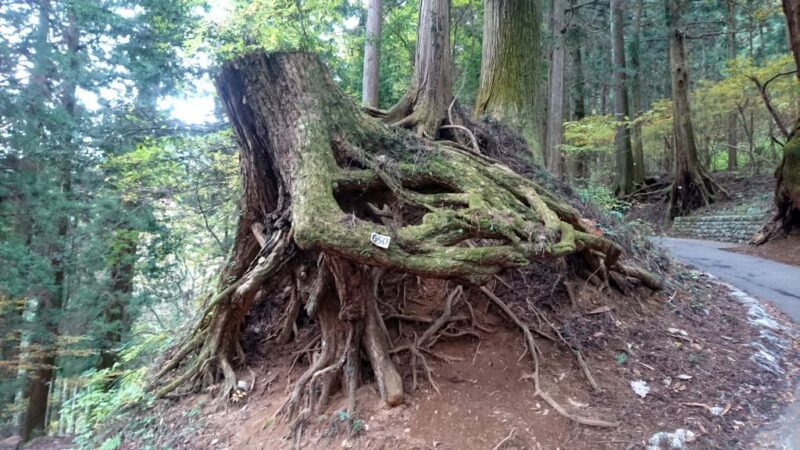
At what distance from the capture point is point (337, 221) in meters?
2.97

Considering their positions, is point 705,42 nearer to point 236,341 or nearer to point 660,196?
point 660,196

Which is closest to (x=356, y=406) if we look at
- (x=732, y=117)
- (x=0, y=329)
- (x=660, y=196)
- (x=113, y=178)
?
(x=113, y=178)

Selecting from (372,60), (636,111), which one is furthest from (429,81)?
(636,111)

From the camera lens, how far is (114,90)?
1081 centimetres

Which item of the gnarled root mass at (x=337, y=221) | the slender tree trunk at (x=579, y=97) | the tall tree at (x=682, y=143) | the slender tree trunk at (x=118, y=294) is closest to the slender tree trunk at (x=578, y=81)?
the slender tree trunk at (x=579, y=97)

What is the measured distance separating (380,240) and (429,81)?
143 inches

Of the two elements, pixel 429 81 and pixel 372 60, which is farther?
pixel 372 60

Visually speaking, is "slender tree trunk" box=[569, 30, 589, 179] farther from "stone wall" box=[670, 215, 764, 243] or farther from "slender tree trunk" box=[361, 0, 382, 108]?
"slender tree trunk" box=[361, 0, 382, 108]

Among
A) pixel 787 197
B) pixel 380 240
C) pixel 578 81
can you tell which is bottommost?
pixel 380 240

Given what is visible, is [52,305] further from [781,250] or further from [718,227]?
[718,227]

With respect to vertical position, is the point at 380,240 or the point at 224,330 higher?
the point at 380,240

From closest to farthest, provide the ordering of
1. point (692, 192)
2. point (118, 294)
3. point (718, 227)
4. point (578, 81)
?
point (118, 294)
point (718, 227)
point (692, 192)
point (578, 81)

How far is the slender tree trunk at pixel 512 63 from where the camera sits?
6.95 m

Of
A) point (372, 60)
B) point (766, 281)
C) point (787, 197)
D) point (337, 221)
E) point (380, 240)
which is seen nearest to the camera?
point (380, 240)
